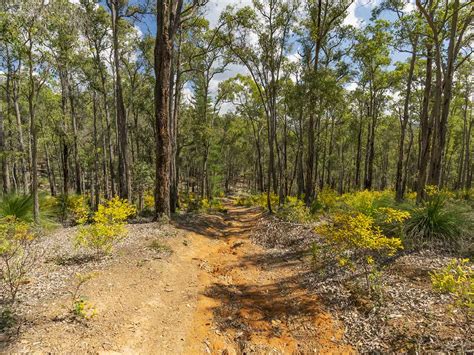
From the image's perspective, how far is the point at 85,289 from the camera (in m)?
4.36

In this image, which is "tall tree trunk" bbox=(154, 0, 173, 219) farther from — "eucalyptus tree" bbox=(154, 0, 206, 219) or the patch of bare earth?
the patch of bare earth

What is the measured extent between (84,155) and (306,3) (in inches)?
786

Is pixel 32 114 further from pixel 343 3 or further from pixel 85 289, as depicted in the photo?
pixel 343 3

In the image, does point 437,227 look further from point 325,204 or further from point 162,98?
point 162,98

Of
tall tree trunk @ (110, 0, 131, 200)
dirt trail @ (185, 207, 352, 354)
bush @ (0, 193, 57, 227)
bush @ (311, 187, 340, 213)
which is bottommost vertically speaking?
dirt trail @ (185, 207, 352, 354)

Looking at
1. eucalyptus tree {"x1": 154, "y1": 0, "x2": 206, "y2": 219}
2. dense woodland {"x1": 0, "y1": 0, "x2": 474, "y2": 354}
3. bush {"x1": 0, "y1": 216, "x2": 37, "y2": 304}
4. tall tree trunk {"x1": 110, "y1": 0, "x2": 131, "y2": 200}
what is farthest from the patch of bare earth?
tall tree trunk {"x1": 110, "y1": 0, "x2": 131, "y2": 200}

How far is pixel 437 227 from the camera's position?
6.38 meters

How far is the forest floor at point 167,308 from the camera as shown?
3.32 m

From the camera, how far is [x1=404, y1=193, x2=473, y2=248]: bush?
618 cm

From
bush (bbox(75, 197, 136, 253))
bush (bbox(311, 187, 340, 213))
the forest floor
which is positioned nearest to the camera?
the forest floor

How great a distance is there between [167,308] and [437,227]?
640 centimetres

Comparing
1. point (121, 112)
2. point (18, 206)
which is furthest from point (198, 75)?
point (18, 206)

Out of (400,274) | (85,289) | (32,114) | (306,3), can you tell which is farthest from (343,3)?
(85,289)

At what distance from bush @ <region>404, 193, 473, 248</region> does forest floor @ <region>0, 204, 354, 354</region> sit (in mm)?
3029
